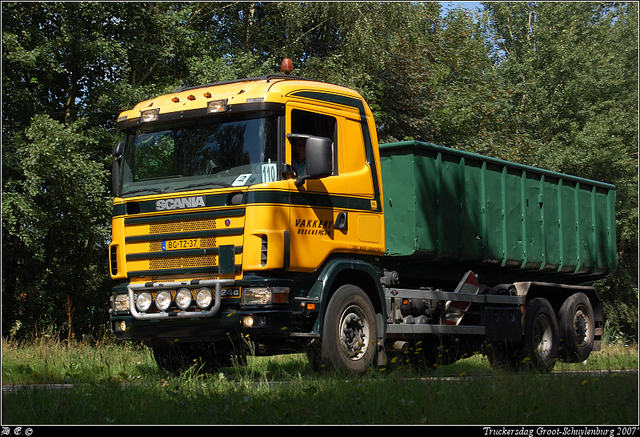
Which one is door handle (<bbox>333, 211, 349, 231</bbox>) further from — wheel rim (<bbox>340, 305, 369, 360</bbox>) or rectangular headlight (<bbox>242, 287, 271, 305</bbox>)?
rectangular headlight (<bbox>242, 287, 271, 305</bbox>)

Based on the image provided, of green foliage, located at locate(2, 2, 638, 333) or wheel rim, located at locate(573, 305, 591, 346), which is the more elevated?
green foliage, located at locate(2, 2, 638, 333)

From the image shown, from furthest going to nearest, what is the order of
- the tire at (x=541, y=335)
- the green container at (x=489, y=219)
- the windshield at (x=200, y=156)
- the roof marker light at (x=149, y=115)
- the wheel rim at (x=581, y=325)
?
the wheel rim at (x=581, y=325) < the tire at (x=541, y=335) < the green container at (x=489, y=219) < the roof marker light at (x=149, y=115) < the windshield at (x=200, y=156)

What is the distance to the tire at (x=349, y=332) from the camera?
8297 millimetres

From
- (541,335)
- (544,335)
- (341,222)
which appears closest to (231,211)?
(341,222)

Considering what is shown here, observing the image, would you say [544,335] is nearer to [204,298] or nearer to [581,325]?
[581,325]

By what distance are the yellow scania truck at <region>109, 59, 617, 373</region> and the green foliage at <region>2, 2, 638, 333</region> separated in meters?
5.13

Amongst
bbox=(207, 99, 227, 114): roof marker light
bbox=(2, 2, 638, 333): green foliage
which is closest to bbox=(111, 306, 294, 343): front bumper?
bbox=(207, 99, 227, 114): roof marker light

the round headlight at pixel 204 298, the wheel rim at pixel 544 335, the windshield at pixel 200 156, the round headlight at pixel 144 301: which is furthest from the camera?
the wheel rim at pixel 544 335

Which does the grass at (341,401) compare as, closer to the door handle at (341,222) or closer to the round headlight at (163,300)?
the round headlight at (163,300)

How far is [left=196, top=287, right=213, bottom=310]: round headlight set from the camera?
7.91 metres

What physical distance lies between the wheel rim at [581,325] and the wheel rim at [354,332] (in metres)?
5.37

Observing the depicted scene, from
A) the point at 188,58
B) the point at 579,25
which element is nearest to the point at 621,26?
the point at 579,25

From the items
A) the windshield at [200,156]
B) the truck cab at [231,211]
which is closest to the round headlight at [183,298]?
the truck cab at [231,211]

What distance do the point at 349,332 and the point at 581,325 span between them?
19.7 ft
